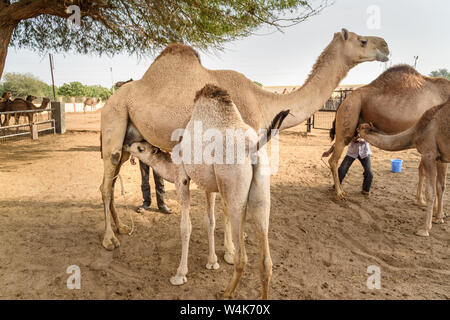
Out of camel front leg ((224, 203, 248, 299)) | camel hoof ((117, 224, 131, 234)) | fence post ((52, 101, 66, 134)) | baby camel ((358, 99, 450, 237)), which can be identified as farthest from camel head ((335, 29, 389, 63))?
fence post ((52, 101, 66, 134))

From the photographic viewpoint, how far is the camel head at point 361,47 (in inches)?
173

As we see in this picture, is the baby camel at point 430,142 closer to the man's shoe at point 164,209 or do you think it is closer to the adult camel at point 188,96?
the adult camel at point 188,96

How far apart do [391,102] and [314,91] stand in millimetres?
3014

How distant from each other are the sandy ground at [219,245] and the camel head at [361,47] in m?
2.74

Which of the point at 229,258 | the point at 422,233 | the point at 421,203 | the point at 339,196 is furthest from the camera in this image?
the point at 339,196

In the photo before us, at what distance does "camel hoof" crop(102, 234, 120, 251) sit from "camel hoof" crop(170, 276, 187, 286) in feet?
4.34

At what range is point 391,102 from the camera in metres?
6.16

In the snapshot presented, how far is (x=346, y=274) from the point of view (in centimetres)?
361

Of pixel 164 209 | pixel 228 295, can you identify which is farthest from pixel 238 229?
pixel 164 209

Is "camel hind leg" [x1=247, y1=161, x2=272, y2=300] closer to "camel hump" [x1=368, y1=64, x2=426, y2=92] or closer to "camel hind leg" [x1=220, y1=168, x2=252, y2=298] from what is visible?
"camel hind leg" [x1=220, y1=168, x2=252, y2=298]

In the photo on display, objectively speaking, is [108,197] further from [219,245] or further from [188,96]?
[188,96]

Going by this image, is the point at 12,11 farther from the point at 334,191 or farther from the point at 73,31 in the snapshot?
the point at 334,191
